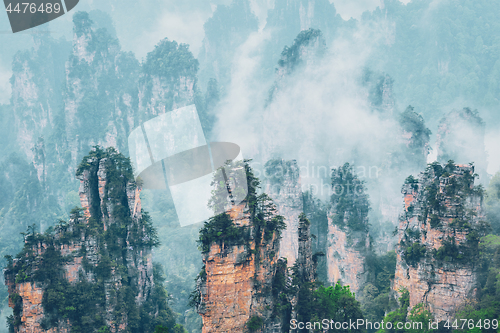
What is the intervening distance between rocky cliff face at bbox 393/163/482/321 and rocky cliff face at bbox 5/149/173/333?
18.0 metres

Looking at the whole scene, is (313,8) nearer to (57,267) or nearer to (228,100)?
(228,100)

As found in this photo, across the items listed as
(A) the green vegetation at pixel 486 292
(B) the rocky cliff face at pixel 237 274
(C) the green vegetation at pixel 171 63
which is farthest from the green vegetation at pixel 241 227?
(C) the green vegetation at pixel 171 63

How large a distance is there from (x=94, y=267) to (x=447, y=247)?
2165cm

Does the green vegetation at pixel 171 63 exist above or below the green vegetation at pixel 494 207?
above

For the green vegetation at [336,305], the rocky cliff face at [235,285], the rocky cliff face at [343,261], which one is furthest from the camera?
the rocky cliff face at [343,261]

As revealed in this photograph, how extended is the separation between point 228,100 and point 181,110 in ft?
61.3

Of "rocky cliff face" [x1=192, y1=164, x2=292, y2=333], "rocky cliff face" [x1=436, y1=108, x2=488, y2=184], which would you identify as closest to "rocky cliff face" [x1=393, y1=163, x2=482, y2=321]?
"rocky cliff face" [x1=192, y1=164, x2=292, y2=333]

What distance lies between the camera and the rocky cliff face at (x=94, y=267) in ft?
97.1

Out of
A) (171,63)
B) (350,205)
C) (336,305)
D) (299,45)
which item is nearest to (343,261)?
(350,205)

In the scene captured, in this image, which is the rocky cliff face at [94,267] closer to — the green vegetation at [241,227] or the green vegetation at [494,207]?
the green vegetation at [241,227]

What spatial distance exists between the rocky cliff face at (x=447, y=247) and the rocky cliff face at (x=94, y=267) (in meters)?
18.0

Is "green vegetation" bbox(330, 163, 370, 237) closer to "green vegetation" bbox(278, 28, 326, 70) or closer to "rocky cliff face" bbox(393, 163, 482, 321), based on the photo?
"rocky cliff face" bbox(393, 163, 482, 321)

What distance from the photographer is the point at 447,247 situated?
28891mm

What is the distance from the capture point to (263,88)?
99.9m
